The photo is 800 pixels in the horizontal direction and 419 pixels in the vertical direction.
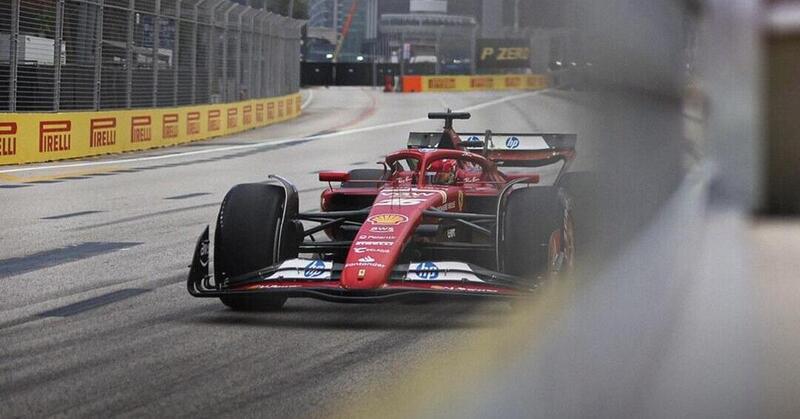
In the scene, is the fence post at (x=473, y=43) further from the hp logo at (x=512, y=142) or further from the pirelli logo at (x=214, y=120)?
the pirelli logo at (x=214, y=120)

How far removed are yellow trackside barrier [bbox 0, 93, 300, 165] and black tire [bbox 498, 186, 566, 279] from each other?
47.3ft

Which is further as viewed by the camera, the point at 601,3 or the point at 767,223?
the point at 601,3

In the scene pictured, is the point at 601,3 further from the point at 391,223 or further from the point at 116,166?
the point at 116,166

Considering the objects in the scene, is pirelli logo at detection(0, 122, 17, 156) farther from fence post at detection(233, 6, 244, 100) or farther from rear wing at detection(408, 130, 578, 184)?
fence post at detection(233, 6, 244, 100)

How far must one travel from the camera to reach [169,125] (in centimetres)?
2638

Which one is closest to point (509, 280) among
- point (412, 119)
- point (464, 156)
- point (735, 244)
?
point (464, 156)

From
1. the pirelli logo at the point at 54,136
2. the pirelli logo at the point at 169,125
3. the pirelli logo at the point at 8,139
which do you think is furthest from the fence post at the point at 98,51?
the pirelli logo at the point at 8,139

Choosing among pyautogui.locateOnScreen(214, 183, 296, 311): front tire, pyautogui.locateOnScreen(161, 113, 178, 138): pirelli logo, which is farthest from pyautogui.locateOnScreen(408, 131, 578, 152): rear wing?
pyautogui.locateOnScreen(161, 113, 178, 138): pirelli logo

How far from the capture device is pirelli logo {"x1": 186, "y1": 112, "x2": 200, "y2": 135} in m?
27.6

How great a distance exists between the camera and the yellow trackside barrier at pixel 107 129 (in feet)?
65.7

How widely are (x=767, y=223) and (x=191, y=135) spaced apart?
86.4 ft

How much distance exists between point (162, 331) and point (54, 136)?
613 inches

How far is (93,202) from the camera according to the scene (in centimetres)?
1445

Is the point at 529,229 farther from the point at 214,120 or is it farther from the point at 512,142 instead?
the point at 214,120
